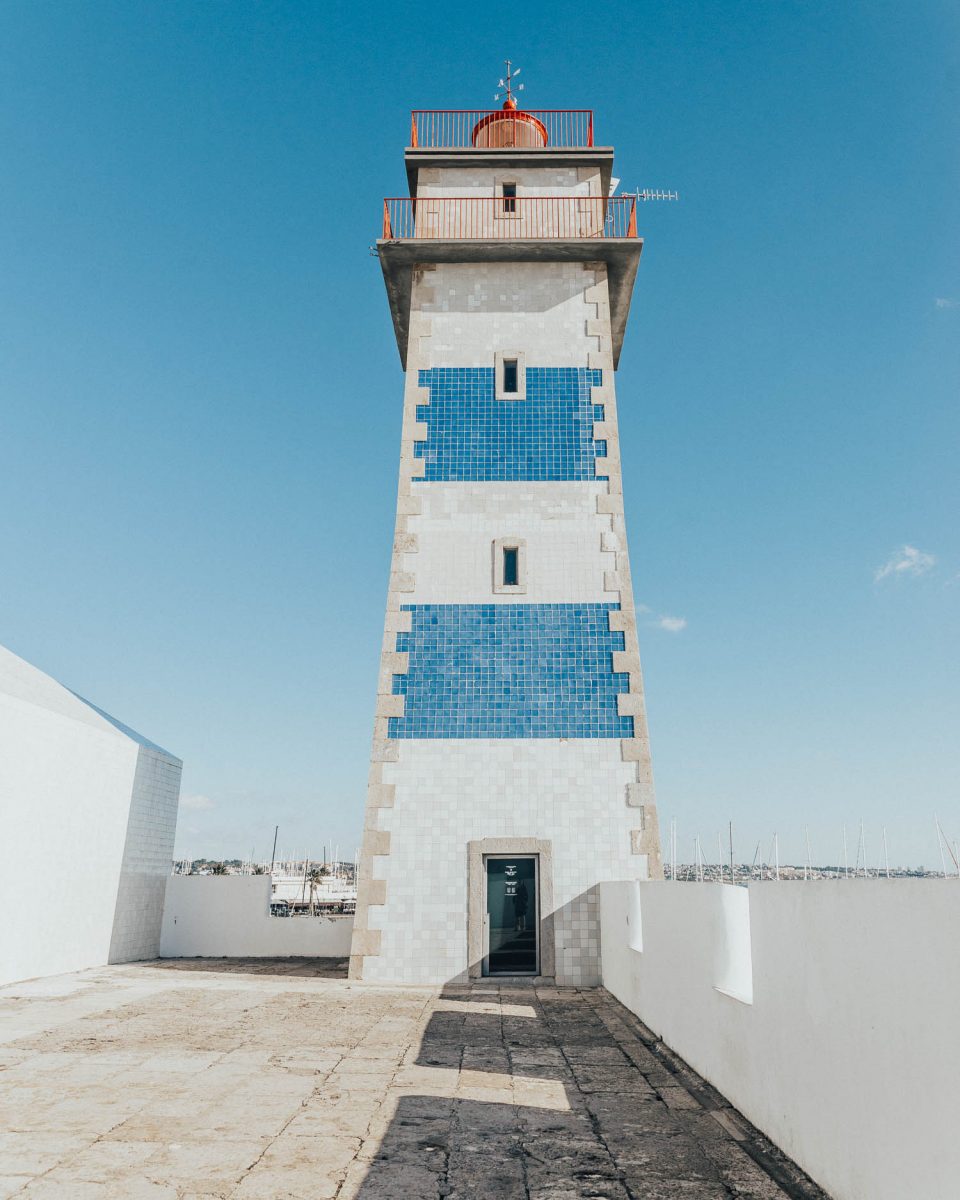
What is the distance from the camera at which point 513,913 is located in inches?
443

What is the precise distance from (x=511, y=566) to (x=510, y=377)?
3020mm

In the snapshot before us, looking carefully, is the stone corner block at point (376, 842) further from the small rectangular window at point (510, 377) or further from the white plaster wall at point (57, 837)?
the small rectangular window at point (510, 377)

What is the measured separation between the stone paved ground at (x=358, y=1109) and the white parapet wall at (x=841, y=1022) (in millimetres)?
291

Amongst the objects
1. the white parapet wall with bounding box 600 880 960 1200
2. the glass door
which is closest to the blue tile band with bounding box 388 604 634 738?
the glass door

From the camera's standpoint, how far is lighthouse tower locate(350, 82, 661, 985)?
36.6 feet

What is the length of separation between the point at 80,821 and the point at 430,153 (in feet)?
37.9

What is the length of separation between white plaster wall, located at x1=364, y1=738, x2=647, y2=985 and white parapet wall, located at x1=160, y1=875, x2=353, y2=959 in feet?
12.4

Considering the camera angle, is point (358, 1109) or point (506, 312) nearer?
point (358, 1109)

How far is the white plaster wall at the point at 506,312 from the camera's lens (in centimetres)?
1340

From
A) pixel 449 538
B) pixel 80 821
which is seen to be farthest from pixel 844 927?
pixel 80 821

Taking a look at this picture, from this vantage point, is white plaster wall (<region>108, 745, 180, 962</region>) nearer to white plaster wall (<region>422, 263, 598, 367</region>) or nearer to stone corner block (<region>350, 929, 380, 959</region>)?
stone corner block (<region>350, 929, 380, 959</region>)

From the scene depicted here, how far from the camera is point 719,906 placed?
224 inches

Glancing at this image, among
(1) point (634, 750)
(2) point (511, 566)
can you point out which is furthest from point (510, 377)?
(1) point (634, 750)

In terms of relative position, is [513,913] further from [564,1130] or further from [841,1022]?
[841,1022]
